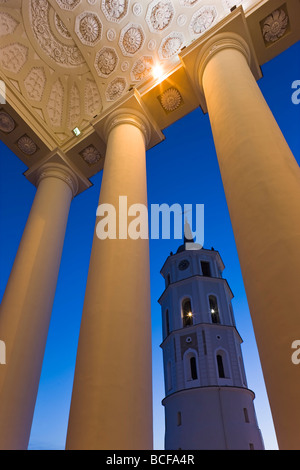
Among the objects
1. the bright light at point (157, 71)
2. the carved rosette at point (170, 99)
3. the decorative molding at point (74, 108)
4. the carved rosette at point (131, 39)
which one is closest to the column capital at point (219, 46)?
the carved rosette at point (170, 99)

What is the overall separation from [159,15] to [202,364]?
1027 inches

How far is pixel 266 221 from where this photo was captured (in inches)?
146

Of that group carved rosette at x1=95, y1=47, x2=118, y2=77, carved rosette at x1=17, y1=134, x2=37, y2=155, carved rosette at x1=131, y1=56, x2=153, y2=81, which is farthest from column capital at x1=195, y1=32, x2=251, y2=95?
carved rosette at x1=17, y1=134, x2=37, y2=155

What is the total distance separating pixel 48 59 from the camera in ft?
35.4

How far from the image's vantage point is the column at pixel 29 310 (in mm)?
5500

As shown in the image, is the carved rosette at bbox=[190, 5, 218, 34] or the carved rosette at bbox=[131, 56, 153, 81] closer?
the carved rosette at bbox=[190, 5, 218, 34]

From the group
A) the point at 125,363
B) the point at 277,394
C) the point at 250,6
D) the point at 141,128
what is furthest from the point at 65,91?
the point at 277,394

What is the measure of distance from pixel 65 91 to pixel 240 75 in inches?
286

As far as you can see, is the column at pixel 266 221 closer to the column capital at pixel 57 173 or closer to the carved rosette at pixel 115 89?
the carved rosette at pixel 115 89

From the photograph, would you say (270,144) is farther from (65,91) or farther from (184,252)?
(184,252)

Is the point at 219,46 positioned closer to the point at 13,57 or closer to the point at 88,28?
the point at 88,28

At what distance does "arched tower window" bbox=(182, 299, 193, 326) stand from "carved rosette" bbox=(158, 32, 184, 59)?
2667 cm

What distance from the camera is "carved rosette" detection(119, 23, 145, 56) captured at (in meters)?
9.68
